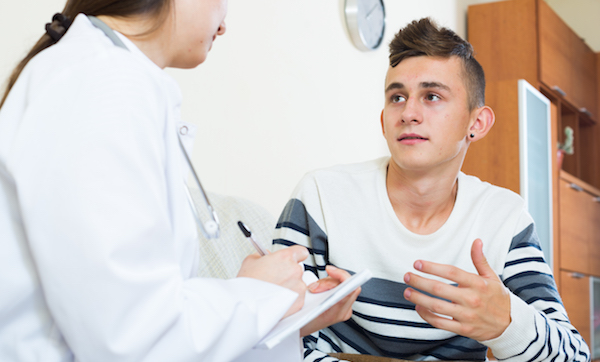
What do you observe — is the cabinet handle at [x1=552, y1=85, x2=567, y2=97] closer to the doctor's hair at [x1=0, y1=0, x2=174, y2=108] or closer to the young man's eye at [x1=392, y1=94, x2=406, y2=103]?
the young man's eye at [x1=392, y1=94, x2=406, y2=103]

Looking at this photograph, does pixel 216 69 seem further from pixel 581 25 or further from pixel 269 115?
pixel 581 25

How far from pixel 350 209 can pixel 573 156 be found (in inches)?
148

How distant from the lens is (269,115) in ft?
6.67

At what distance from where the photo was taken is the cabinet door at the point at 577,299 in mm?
3435

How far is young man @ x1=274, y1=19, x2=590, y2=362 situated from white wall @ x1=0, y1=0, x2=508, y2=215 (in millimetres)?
593

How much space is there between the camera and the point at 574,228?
3.64 m

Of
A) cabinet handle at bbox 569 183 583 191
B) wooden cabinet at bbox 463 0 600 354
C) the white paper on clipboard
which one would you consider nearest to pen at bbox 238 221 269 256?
the white paper on clipboard

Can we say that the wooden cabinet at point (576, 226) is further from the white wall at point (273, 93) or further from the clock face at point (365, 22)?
the clock face at point (365, 22)

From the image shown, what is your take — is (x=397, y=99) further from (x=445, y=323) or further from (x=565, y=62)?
(x=565, y=62)

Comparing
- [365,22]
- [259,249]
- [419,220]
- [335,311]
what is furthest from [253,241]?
[365,22]

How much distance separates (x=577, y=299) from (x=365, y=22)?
2.32m

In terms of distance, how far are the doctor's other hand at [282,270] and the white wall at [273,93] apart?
2.56 feet

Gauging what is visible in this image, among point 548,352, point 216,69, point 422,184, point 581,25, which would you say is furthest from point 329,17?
point 581,25

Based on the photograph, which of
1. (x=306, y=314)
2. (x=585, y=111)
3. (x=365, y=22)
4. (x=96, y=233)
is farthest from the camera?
(x=585, y=111)
